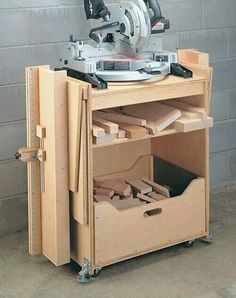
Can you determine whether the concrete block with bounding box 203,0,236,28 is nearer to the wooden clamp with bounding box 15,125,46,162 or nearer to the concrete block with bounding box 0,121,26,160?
the concrete block with bounding box 0,121,26,160

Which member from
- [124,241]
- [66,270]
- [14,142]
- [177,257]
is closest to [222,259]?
[177,257]

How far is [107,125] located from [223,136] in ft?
Result: 4.52

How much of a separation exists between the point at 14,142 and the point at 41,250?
1.90ft

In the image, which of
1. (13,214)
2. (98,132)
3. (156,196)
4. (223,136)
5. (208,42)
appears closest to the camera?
(98,132)

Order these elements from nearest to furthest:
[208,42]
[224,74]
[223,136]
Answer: [208,42]
[224,74]
[223,136]

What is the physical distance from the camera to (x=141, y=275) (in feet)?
8.77

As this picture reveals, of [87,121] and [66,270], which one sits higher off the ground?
[87,121]

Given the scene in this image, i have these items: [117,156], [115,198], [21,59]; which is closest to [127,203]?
[115,198]

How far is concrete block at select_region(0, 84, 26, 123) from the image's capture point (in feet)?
9.69

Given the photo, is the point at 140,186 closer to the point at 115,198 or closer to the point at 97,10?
the point at 115,198

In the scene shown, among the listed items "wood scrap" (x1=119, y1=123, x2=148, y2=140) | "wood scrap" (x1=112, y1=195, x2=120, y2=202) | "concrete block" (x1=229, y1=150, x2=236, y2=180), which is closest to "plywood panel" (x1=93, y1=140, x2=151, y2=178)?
"wood scrap" (x1=112, y1=195, x2=120, y2=202)

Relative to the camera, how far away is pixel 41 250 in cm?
281

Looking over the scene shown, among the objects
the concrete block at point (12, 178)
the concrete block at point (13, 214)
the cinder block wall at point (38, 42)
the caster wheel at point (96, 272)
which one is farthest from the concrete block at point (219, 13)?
the caster wheel at point (96, 272)

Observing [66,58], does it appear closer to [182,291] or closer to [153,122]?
[153,122]
